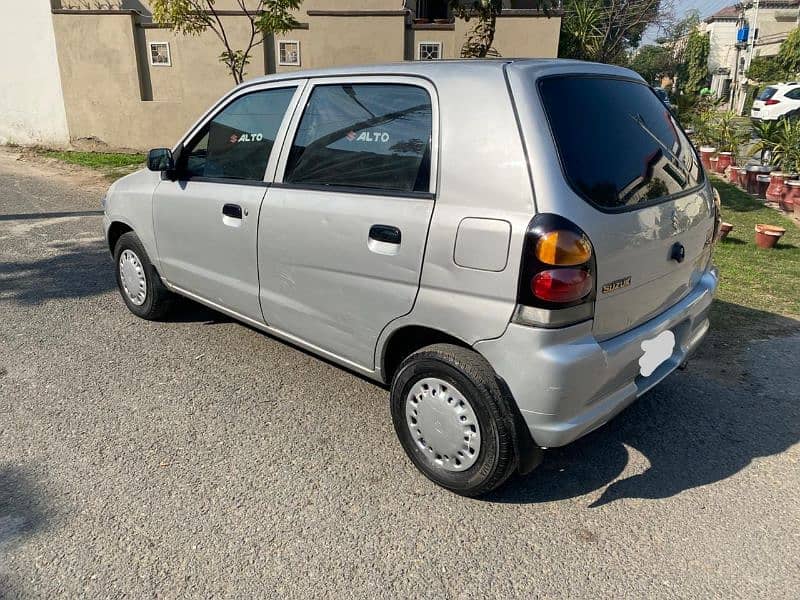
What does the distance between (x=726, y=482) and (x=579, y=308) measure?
1319 millimetres

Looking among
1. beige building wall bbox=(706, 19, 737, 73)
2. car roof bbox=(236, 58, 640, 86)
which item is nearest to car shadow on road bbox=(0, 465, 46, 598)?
car roof bbox=(236, 58, 640, 86)

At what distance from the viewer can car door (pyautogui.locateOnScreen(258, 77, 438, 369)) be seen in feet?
8.93

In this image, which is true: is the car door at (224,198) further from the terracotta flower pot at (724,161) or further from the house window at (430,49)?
the terracotta flower pot at (724,161)

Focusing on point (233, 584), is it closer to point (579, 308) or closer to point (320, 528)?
point (320, 528)

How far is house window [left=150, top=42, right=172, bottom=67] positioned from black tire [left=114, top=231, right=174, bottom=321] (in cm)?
986

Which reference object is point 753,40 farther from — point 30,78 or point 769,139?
point 30,78

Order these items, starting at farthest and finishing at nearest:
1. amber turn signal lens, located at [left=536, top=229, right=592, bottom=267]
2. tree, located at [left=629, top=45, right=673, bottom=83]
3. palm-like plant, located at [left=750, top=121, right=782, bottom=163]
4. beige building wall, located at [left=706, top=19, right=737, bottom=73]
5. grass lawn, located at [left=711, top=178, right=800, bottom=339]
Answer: beige building wall, located at [left=706, top=19, right=737, bottom=73], tree, located at [left=629, top=45, right=673, bottom=83], palm-like plant, located at [left=750, top=121, right=782, bottom=163], grass lawn, located at [left=711, top=178, right=800, bottom=339], amber turn signal lens, located at [left=536, top=229, right=592, bottom=267]

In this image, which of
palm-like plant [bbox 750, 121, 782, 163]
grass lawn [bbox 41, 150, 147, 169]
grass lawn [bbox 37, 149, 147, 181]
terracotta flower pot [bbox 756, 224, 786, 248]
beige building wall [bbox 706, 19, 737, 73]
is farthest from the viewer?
beige building wall [bbox 706, 19, 737, 73]

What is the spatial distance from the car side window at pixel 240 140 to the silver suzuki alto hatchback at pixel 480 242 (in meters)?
0.02

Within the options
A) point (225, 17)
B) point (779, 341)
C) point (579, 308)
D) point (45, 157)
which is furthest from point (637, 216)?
point (45, 157)

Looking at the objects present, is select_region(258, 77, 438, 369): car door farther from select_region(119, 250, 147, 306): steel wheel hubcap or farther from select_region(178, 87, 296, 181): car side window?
select_region(119, 250, 147, 306): steel wheel hubcap

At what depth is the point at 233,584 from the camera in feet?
7.55

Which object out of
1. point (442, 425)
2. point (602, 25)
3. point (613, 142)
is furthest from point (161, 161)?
point (602, 25)

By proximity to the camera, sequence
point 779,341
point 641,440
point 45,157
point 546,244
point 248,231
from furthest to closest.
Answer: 1. point 45,157
2. point 779,341
3. point 248,231
4. point 641,440
5. point 546,244
